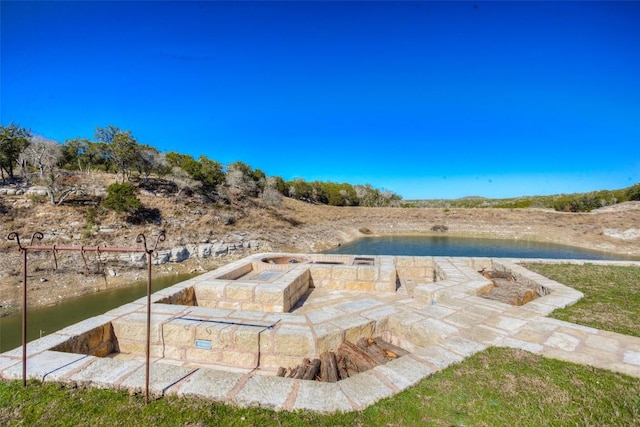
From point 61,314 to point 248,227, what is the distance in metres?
13.7

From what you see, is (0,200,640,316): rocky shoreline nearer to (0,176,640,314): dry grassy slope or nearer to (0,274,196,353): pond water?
(0,176,640,314): dry grassy slope

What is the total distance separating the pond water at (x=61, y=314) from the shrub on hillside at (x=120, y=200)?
22.4 ft

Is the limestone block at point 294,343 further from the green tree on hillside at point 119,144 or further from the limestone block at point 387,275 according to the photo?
the green tree on hillside at point 119,144

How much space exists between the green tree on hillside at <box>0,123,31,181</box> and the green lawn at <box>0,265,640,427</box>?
21823 mm

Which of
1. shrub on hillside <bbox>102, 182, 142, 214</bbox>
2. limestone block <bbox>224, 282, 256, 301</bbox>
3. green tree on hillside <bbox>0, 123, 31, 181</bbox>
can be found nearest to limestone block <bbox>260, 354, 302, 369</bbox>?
limestone block <bbox>224, 282, 256, 301</bbox>

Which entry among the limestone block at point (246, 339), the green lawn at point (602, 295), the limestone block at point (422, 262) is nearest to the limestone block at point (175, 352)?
the limestone block at point (246, 339)

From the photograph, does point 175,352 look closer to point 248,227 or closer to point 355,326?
point 355,326

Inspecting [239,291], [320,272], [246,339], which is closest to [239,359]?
[246,339]

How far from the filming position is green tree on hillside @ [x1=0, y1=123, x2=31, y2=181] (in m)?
16.9

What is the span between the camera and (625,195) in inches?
1531

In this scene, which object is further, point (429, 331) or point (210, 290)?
point (210, 290)

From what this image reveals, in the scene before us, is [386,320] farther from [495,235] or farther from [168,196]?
[495,235]

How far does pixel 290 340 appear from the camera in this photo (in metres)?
3.75

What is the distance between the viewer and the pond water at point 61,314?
7705 millimetres
